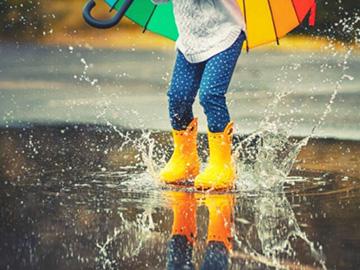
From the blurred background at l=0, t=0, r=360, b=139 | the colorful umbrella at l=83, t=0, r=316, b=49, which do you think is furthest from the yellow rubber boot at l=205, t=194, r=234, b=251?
the blurred background at l=0, t=0, r=360, b=139

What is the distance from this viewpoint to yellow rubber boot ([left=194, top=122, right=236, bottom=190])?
394 cm

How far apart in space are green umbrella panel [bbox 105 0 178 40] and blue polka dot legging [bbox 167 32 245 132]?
357 mm

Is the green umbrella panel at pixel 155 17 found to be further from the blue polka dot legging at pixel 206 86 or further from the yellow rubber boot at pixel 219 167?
the yellow rubber boot at pixel 219 167

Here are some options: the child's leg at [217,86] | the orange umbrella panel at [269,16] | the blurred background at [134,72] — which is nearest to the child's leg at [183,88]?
the child's leg at [217,86]

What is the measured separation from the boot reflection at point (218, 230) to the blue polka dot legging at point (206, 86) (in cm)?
31

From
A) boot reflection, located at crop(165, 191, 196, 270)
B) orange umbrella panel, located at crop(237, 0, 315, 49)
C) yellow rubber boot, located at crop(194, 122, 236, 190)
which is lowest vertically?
boot reflection, located at crop(165, 191, 196, 270)

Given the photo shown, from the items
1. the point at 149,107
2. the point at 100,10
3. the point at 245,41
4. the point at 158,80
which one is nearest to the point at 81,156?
the point at 245,41

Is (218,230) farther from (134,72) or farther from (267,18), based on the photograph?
(134,72)

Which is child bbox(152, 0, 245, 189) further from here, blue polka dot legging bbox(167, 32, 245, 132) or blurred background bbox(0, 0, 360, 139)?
blurred background bbox(0, 0, 360, 139)

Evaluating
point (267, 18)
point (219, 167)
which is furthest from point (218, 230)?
point (267, 18)

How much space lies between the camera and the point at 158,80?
723 cm

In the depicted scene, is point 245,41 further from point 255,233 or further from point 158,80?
point 158,80

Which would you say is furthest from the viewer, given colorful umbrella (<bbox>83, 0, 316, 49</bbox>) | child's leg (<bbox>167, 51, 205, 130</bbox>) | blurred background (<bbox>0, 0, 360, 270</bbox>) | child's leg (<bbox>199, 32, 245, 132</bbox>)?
colorful umbrella (<bbox>83, 0, 316, 49</bbox>)

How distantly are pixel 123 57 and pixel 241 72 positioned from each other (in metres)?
0.84
